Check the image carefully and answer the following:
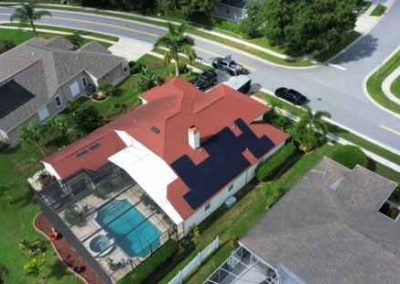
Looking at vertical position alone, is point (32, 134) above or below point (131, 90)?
above

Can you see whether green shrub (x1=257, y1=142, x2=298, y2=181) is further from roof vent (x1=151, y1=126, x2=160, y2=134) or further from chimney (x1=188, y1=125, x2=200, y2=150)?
roof vent (x1=151, y1=126, x2=160, y2=134)

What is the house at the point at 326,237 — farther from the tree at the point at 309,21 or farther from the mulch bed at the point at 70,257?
the tree at the point at 309,21

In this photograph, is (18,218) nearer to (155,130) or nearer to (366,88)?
(155,130)

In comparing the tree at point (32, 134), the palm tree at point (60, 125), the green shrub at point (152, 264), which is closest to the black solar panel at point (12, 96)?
the palm tree at point (60, 125)

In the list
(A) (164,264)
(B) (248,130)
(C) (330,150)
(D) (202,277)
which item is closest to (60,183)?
(A) (164,264)

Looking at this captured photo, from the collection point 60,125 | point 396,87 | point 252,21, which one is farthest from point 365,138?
point 60,125

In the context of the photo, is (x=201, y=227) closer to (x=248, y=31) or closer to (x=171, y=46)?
(x=171, y=46)

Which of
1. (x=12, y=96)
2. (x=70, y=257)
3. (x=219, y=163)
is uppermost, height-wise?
(x=219, y=163)
